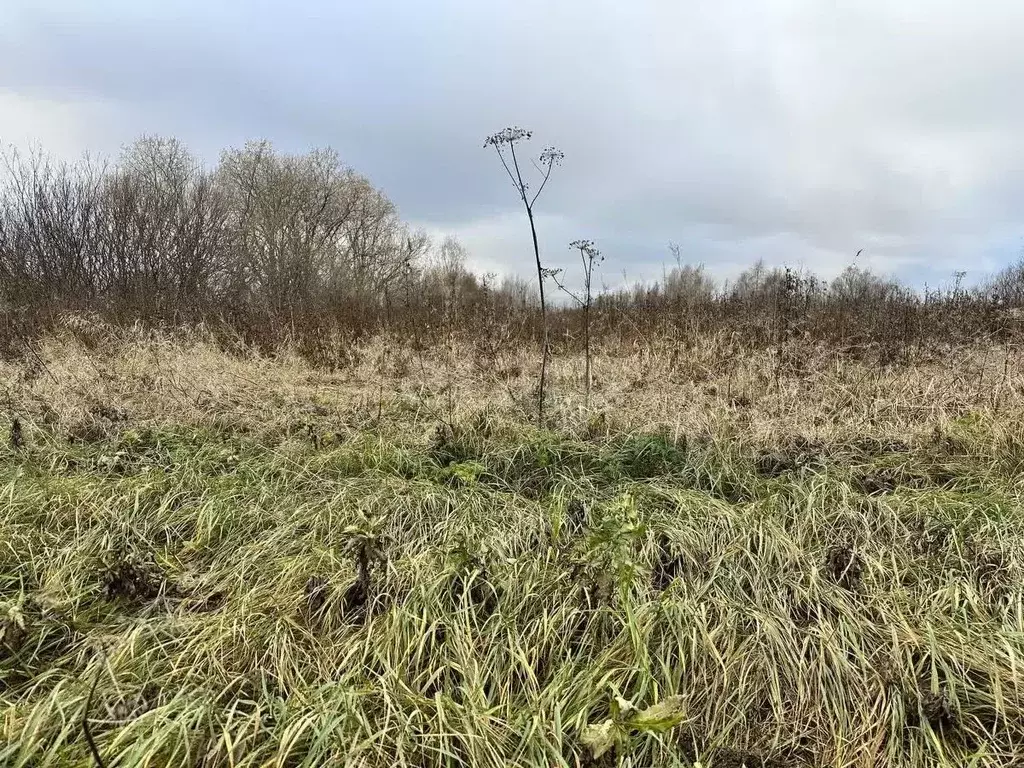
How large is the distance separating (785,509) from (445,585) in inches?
65.3

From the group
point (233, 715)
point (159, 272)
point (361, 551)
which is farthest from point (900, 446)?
point (159, 272)

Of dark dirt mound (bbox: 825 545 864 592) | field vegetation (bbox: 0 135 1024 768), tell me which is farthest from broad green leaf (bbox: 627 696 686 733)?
dark dirt mound (bbox: 825 545 864 592)

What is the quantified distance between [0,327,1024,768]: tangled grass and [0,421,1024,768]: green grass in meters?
0.01

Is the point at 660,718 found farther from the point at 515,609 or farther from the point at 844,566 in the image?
the point at 844,566

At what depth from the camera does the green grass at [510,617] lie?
1634 millimetres

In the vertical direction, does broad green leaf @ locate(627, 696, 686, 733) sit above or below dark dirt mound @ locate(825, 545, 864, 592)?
below

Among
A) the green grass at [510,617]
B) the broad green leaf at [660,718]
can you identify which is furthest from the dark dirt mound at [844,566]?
the broad green leaf at [660,718]

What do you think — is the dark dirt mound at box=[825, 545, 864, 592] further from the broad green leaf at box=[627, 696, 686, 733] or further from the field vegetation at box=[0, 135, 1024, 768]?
the broad green leaf at box=[627, 696, 686, 733]

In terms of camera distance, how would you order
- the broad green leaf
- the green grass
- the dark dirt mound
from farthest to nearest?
the dark dirt mound
the green grass
the broad green leaf

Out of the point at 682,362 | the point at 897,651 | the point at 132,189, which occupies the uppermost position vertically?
the point at 132,189

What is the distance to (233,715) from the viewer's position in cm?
168

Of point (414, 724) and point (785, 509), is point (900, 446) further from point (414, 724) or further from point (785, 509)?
point (414, 724)

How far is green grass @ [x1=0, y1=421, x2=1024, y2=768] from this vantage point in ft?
5.36

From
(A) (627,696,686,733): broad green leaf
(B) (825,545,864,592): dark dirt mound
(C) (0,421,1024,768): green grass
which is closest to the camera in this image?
(A) (627,696,686,733): broad green leaf
